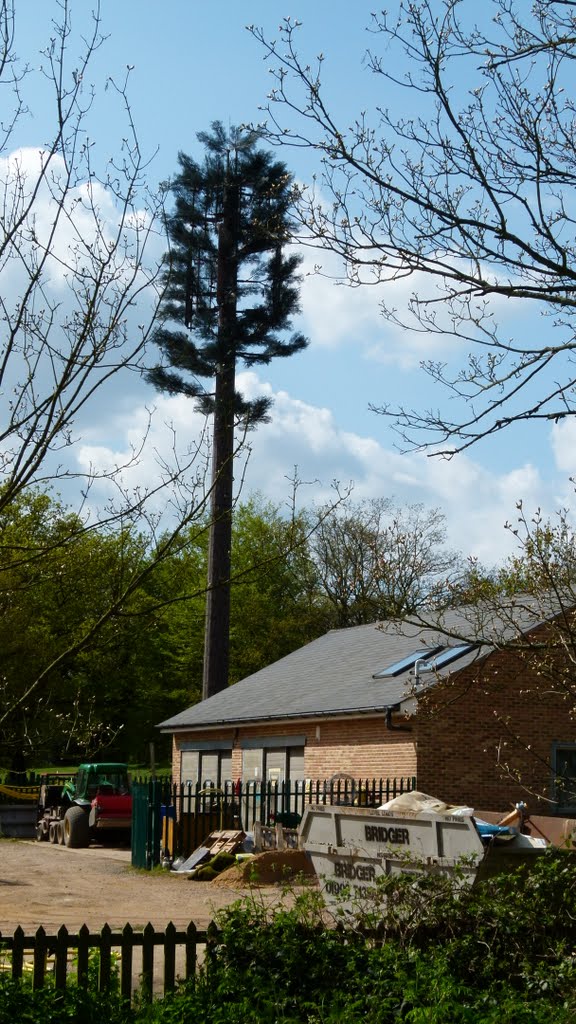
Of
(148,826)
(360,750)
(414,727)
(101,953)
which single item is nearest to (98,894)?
(148,826)

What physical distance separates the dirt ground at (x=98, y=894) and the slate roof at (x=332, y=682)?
5199 mm

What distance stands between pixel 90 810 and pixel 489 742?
1109 centimetres

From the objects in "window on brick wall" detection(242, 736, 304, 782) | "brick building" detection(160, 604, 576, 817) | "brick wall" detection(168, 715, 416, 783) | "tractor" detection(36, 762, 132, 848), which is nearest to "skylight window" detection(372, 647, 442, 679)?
"brick building" detection(160, 604, 576, 817)

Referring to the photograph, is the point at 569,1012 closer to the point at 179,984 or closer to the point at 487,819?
the point at 179,984

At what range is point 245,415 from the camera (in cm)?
843

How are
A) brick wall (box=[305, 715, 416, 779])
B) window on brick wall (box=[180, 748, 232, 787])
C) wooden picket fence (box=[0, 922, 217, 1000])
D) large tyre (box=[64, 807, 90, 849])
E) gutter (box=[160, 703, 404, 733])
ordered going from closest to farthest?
wooden picket fence (box=[0, 922, 217, 1000]) → gutter (box=[160, 703, 404, 733]) → brick wall (box=[305, 715, 416, 779]) → large tyre (box=[64, 807, 90, 849]) → window on brick wall (box=[180, 748, 232, 787])

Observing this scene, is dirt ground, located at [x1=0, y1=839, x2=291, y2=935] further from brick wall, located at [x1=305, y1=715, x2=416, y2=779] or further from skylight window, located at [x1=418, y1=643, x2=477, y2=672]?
skylight window, located at [x1=418, y1=643, x2=477, y2=672]

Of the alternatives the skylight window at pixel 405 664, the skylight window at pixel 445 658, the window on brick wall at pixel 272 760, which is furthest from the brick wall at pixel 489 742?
the window on brick wall at pixel 272 760

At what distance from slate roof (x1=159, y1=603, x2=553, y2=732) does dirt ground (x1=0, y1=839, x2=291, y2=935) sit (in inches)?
205

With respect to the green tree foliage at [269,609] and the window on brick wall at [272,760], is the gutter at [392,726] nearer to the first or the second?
the window on brick wall at [272,760]

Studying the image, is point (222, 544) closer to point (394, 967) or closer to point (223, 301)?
point (223, 301)

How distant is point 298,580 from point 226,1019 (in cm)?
4909

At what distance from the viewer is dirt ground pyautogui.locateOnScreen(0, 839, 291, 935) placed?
51.3ft

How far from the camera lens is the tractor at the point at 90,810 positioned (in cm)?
2898
